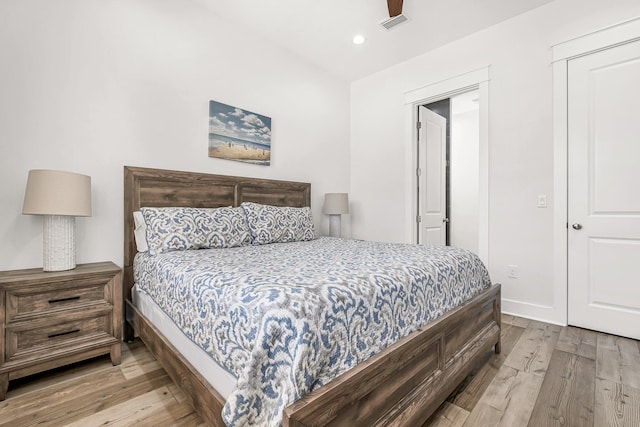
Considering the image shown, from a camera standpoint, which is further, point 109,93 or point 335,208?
point 335,208

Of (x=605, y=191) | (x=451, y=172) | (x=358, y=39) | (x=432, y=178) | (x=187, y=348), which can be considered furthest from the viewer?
(x=451, y=172)

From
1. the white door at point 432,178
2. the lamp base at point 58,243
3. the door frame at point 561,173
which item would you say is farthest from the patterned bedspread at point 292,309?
the white door at point 432,178

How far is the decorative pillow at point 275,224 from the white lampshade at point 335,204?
0.69 meters

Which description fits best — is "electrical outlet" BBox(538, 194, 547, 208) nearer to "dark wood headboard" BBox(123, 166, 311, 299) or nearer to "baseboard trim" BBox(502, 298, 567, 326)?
"baseboard trim" BBox(502, 298, 567, 326)

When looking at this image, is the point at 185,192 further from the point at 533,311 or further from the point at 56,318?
the point at 533,311

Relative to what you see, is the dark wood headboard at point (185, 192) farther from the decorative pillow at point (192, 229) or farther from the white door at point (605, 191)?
the white door at point (605, 191)

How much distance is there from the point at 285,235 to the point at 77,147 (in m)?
1.72

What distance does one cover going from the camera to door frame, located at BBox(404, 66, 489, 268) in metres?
3.12

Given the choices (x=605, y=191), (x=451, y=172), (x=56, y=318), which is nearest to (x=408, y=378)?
(x=56, y=318)

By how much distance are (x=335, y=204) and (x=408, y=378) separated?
2.60 m

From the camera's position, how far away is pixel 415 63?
3686 millimetres

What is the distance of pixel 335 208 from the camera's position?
3.76m

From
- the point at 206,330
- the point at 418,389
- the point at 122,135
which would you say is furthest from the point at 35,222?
the point at 418,389

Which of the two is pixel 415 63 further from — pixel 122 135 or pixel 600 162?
pixel 122 135
